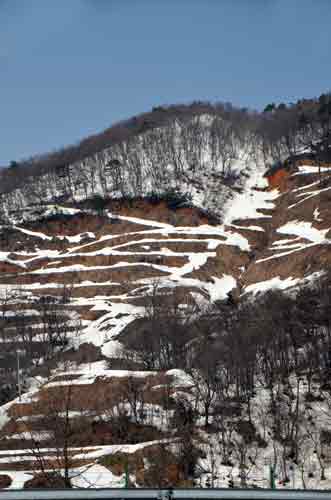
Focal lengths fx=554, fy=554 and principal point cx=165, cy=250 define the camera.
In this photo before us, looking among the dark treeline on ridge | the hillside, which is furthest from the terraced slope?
the dark treeline on ridge

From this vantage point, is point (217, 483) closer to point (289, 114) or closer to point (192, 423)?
point (192, 423)

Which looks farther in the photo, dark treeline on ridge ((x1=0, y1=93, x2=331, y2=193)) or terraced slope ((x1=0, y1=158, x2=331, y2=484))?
dark treeline on ridge ((x1=0, y1=93, x2=331, y2=193))

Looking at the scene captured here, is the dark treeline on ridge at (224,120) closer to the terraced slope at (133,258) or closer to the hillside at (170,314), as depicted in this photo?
the hillside at (170,314)

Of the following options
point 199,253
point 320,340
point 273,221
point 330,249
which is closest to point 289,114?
point 273,221

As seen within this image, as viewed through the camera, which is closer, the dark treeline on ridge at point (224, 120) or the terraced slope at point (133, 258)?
the terraced slope at point (133, 258)

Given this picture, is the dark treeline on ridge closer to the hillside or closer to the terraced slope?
the hillside

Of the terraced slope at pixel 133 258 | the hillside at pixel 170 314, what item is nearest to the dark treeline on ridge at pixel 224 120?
the hillside at pixel 170 314

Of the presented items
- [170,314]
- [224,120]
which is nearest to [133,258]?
[170,314]

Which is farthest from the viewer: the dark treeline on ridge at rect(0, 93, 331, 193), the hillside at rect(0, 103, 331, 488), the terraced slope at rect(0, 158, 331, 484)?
the dark treeline on ridge at rect(0, 93, 331, 193)
